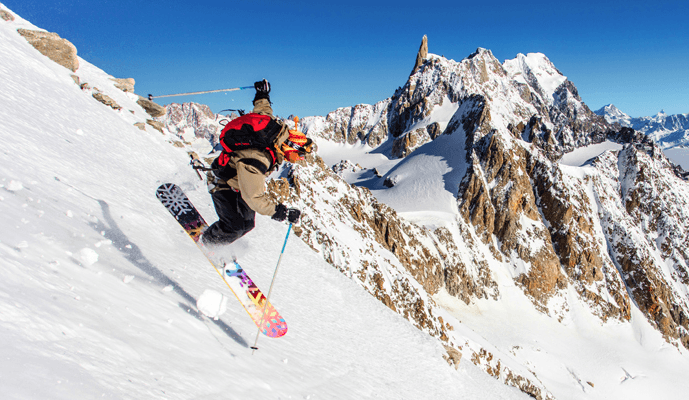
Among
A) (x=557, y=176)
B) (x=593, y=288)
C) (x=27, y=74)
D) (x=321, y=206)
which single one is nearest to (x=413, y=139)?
(x=557, y=176)

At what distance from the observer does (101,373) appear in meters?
2.33

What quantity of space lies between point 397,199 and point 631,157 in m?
61.1

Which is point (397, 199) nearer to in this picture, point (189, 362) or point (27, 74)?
point (27, 74)

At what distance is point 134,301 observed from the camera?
3604mm

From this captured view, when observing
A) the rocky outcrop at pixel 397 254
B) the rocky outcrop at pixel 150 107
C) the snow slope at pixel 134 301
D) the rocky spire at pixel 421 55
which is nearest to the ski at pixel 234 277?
the snow slope at pixel 134 301

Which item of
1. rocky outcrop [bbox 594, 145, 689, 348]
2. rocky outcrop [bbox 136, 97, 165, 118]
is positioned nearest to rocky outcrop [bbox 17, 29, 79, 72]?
rocky outcrop [bbox 136, 97, 165, 118]

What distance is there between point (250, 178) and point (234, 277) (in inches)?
80.3

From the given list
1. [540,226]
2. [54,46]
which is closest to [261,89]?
[54,46]

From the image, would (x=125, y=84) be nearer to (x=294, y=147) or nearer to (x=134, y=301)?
(x=294, y=147)

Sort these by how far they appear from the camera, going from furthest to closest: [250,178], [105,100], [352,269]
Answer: [352,269] → [105,100] → [250,178]

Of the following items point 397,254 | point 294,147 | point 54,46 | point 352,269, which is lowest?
point 294,147

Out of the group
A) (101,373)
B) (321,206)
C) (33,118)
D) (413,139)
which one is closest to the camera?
(101,373)

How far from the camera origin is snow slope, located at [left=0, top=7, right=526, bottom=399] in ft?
7.96

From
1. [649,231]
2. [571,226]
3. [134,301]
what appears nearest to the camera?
[134,301]
